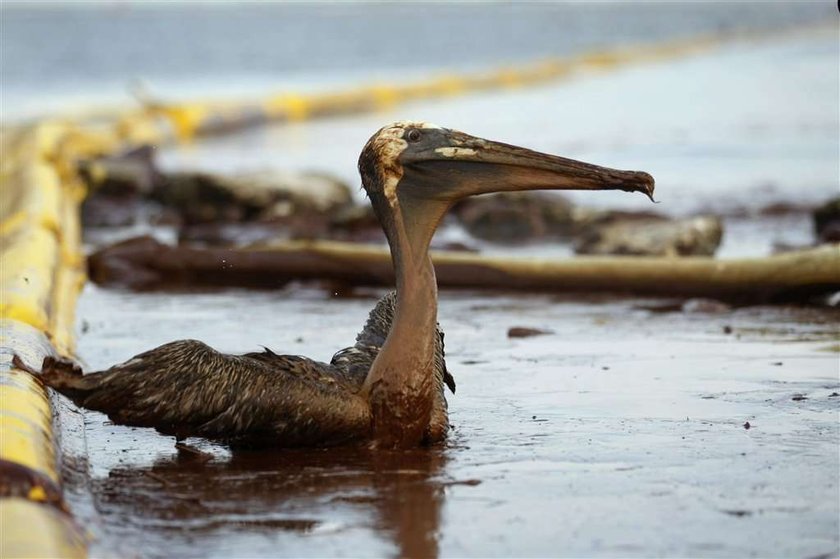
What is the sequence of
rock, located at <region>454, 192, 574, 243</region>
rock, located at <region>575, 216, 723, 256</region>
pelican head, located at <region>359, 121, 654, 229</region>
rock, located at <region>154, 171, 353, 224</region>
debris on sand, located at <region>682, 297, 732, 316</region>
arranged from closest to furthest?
pelican head, located at <region>359, 121, 654, 229</region>
debris on sand, located at <region>682, 297, 732, 316</region>
rock, located at <region>575, 216, 723, 256</region>
rock, located at <region>454, 192, 574, 243</region>
rock, located at <region>154, 171, 353, 224</region>

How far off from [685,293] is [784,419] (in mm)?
3367

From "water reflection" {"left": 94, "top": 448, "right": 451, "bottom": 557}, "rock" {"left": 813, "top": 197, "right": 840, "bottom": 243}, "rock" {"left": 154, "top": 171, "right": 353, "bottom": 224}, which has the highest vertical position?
"rock" {"left": 154, "top": 171, "right": 353, "bottom": 224}

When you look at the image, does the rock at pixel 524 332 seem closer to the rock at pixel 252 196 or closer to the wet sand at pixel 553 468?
the wet sand at pixel 553 468

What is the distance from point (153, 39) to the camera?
107 metres

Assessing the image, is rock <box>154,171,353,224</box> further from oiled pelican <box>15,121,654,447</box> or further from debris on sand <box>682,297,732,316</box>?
oiled pelican <box>15,121,654,447</box>

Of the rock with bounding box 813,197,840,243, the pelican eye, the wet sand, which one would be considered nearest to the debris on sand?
the wet sand

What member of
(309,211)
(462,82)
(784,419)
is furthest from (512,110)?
(784,419)

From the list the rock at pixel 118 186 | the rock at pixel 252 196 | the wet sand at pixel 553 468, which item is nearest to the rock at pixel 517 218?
the rock at pixel 252 196

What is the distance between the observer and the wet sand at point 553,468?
488 centimetres

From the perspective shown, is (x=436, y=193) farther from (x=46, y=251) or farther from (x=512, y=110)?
(x=512, y=110)

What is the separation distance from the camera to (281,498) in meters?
5.37

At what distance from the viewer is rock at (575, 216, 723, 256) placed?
11.6 meters

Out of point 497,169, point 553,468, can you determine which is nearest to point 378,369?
point 553,468

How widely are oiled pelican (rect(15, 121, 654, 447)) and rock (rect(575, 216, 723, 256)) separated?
5.56 metres
